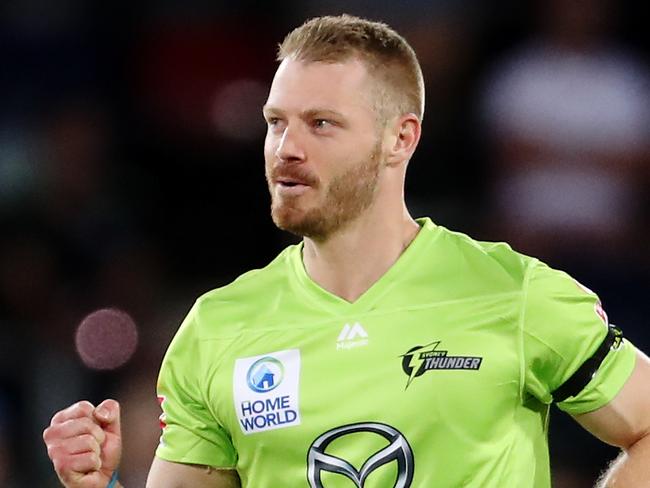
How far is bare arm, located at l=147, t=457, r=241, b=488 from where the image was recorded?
396 cm

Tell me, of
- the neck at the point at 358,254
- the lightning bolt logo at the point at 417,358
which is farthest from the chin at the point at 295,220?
the lightning bolt logo at the point at 417,358

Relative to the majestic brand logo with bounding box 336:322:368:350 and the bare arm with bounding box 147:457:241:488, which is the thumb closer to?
the bare arm with bounding box 147:457:241:488

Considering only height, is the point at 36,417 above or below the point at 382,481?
below

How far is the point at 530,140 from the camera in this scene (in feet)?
22.1

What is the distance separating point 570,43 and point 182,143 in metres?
2.21

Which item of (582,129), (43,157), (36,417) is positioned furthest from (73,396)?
(582,129)

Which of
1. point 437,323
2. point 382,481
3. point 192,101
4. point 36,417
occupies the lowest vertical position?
point 36,417

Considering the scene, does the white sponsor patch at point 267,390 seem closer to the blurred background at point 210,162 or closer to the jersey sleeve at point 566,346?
the jersey sleeve at point 566,346

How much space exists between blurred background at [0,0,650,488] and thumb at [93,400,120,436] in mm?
2526

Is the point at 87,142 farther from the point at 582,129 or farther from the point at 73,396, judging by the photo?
the point at 582,129

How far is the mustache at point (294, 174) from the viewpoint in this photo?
3758 millimetres

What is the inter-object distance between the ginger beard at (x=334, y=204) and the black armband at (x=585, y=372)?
78cm

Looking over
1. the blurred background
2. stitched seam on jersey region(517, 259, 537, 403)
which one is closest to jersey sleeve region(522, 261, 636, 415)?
stitched seam on jersey region(517, 259, 537, 403)

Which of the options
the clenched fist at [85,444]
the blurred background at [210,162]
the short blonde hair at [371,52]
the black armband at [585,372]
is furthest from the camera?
the blurred background at [210,162]
